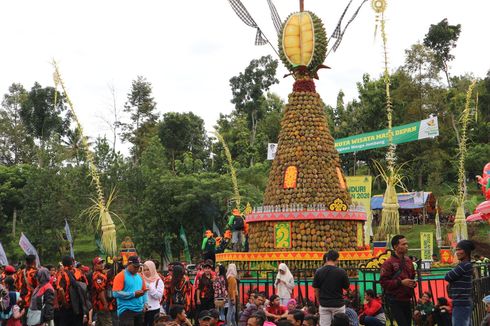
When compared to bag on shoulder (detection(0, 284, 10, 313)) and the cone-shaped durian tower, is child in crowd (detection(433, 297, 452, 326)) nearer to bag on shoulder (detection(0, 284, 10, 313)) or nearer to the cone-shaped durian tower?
bag on shoulder (detection(0, 284, 10, 313))

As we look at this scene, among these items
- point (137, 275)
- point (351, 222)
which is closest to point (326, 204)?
point (351, 222)

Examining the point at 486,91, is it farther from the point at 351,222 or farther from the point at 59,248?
the point at 351,222

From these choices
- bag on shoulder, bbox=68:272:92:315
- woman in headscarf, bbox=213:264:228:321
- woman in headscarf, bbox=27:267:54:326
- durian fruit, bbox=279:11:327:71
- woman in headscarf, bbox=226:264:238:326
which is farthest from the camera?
durian fruit, bbox=279:11:327:71

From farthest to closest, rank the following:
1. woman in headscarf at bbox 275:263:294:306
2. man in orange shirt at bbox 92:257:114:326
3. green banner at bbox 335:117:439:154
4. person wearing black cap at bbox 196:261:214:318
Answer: green banner at bbox 335:117:439:154 → woman in headscarf at bbox 275:263:294:306 → person wearing black cap at bbox 196:261:214:318 → man in orange shirt at bbox 92:257:114:326

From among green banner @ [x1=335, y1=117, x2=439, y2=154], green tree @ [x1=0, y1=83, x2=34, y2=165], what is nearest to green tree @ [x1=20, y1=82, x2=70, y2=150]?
green tree @ [x1=0, y1=83, x2=34, y2=165]

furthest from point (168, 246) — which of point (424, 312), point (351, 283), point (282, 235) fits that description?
point (424, 312)

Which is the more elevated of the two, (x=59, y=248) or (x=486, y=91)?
(x=486, y=91)

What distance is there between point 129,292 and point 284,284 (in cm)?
490

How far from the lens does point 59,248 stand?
40688 millimetres

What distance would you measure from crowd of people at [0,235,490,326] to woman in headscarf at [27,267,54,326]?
2cm

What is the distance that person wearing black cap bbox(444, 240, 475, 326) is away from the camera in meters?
9.47

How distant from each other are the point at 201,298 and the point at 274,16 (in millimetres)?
13304

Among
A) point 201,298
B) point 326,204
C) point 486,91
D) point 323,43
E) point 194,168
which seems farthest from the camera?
point 486,91

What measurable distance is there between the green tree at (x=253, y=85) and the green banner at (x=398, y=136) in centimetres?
1961
